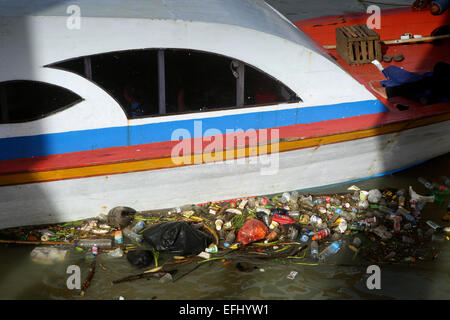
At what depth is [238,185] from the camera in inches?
208

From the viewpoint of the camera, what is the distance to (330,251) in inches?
188

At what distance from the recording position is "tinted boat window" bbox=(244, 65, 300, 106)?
4.97 metres

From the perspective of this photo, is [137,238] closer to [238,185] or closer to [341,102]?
[238,185]

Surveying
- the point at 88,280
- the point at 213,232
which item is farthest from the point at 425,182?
the point at 88,280

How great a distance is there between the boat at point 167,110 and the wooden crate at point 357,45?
48.9 inches

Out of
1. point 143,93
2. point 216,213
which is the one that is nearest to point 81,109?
point 143,93

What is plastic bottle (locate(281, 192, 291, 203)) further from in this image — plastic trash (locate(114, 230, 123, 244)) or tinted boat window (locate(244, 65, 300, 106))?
plastic trash (locate(114, 230, 123, 244))

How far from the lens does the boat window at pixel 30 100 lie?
14.5 feet

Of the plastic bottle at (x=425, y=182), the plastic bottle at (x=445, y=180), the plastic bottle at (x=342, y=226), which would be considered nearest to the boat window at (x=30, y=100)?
the plastic bottle at (x=342, y=226)

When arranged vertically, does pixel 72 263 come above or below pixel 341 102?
below

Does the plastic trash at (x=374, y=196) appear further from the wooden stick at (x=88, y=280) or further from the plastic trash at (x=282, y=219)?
the wooden stick at (x=88, y=280)

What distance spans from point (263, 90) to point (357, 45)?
220cm

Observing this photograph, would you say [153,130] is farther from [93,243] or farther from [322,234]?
[322,234]
